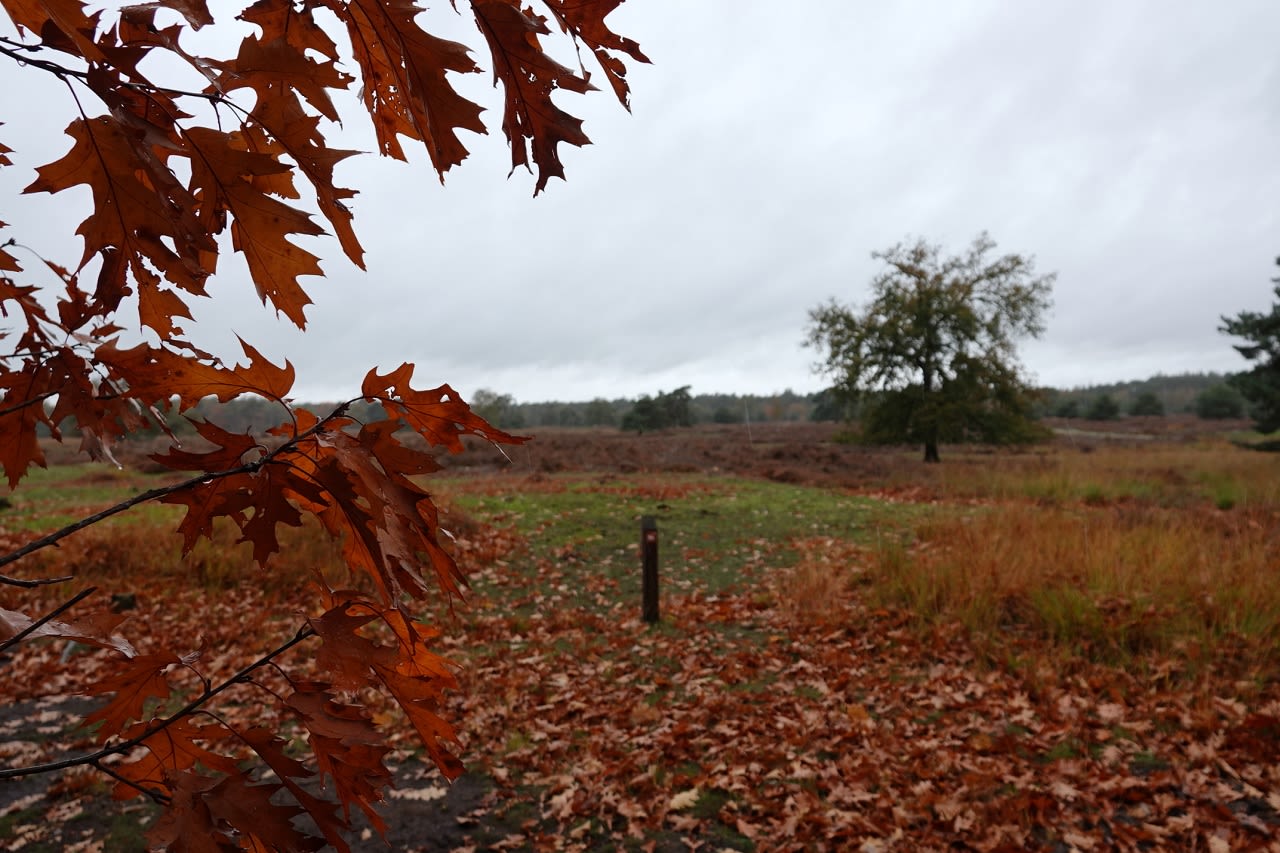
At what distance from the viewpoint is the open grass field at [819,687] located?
311 centimetres

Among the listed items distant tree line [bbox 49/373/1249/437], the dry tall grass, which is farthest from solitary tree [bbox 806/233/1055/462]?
the dry tall grass

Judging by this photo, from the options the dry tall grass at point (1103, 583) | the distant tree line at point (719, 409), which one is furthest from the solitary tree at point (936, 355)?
the dry tall grass at point (1103, 583)

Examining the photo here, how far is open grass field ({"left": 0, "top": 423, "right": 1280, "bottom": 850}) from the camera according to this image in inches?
122

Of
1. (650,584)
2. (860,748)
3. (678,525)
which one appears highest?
(650,584)

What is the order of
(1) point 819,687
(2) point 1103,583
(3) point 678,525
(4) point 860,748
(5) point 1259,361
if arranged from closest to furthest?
1. (4) point 860,748
2. (1) point 819,687
3. (2) point 1103,583
4. (3) point 678,525
5. (5) point 1259,361

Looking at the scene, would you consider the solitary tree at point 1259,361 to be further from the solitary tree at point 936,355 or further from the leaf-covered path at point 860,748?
the leaf-covered path at point 860,748

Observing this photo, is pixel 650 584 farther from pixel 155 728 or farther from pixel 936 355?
pixel 936 355

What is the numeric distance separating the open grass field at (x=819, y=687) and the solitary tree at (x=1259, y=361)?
15.1m

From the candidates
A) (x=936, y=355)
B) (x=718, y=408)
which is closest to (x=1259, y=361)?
(x=936, y=355)

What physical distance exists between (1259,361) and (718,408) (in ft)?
171

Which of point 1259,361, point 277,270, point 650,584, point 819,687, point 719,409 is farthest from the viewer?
point 719,409

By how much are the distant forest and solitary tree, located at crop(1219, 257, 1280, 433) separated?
511 centimetres

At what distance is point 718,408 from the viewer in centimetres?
7138

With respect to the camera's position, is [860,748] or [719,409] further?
[719,409]
